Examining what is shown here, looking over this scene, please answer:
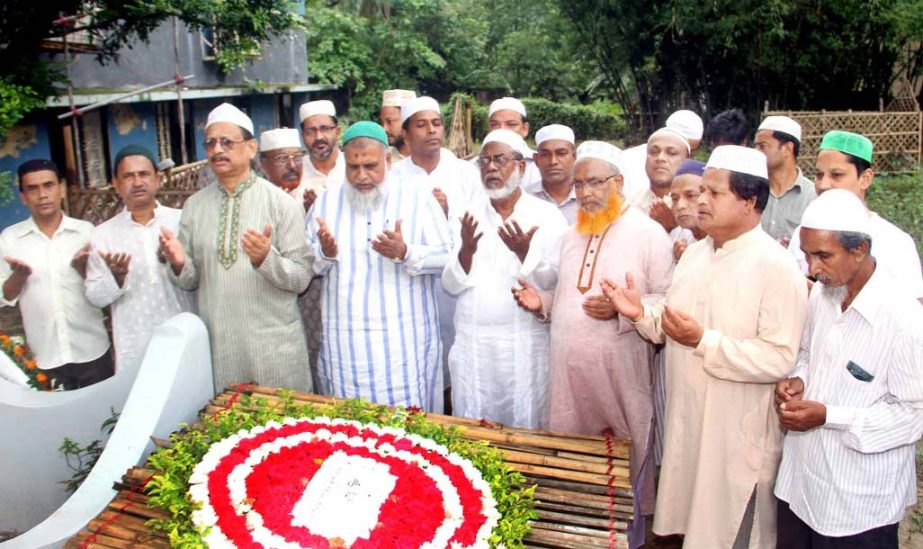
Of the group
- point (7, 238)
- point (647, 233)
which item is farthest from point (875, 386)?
point (7, 238)

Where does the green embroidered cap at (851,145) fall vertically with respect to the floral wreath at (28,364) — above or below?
above

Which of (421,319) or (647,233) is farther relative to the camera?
(421,319)

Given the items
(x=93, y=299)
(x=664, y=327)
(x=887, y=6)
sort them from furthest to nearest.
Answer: (x=887, y=6) < (x=93, y=299) < (x=664, y=327)

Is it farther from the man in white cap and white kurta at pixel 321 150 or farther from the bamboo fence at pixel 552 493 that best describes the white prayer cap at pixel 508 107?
the bamboo fence at pixel 552 493

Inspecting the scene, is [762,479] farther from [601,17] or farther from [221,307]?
[601,17]

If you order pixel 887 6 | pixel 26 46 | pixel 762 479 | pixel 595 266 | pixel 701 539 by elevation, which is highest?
pixel 887 6

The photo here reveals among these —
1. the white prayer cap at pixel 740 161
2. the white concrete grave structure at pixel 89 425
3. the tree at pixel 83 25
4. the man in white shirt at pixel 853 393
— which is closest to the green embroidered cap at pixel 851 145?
the white prayer cap at pixel 740 161

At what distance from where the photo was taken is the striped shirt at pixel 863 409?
8.69 ft

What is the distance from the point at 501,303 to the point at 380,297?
2.10ft

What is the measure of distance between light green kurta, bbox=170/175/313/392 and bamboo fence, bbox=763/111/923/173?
46.5ft

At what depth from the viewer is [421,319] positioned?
4086 millimetres

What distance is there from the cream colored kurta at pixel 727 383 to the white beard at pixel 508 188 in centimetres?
105

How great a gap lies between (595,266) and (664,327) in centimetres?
71

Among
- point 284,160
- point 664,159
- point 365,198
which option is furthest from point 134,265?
point 664,159
